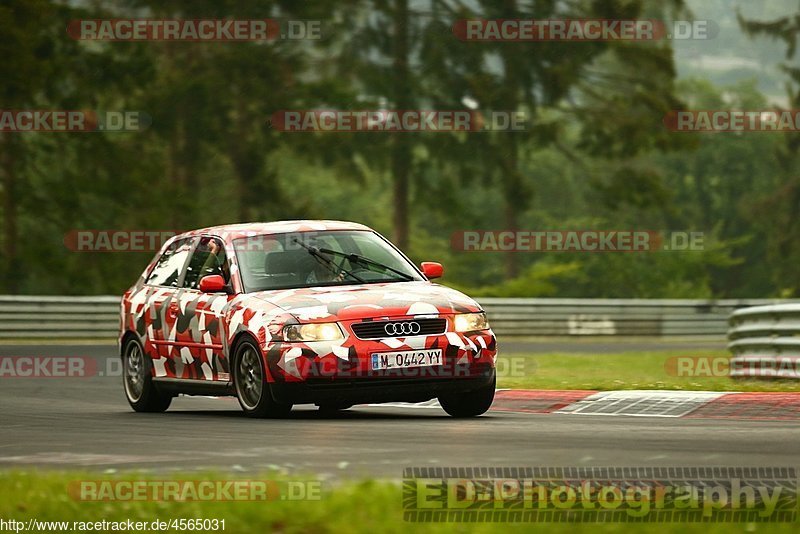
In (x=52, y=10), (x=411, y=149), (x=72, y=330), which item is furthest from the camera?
(x=411, y=149)

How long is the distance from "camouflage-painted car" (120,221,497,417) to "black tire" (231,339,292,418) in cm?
1

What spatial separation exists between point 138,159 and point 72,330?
13.2m

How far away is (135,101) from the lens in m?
42.7

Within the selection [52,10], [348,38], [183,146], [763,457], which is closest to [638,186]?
[348,38]

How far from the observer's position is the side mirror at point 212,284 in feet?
44.2

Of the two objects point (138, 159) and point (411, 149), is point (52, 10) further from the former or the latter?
point (411, 149)

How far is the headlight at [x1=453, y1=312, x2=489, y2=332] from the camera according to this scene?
12.8 metres

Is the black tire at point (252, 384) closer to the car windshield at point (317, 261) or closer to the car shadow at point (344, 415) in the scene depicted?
the car shadow at point (344, 415)

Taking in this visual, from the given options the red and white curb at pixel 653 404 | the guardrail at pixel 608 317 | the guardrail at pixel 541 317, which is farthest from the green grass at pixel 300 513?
the guardrail at pixel 608 317

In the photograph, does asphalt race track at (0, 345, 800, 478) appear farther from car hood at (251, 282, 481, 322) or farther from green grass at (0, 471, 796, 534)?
green grass at (0, 471, 796, 534)
